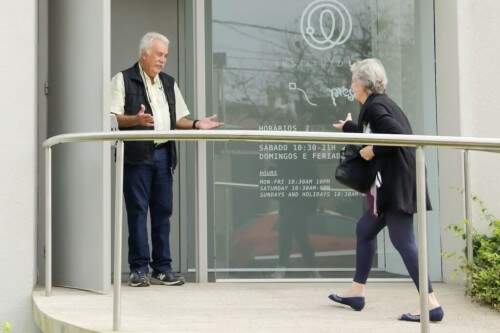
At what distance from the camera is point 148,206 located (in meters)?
5.94

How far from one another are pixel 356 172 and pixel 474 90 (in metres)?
1.96

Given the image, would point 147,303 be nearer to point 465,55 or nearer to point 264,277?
point 264,277

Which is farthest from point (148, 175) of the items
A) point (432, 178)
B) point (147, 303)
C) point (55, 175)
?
point (432, 178)

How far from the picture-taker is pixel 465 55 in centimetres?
627

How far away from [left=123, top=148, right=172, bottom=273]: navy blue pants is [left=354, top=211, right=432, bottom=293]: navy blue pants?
5.43 feet

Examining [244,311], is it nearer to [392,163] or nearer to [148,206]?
[392,163]

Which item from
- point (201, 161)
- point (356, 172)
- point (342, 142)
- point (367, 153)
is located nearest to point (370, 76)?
point (367, 153)

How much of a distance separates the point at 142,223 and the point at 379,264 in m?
1.97

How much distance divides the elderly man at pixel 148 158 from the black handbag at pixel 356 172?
52.5 inches

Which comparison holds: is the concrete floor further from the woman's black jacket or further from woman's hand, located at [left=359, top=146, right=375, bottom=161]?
woman's hand, located at [left=359, top=146, right=375, bottom=161]

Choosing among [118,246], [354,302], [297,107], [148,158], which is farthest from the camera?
[297,107]

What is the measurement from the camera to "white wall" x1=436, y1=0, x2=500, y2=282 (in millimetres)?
6219

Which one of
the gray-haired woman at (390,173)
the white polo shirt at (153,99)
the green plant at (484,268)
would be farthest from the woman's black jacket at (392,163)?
the white polo shirt at (153,99)

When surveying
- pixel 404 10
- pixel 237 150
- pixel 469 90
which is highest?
pixel 404 10
